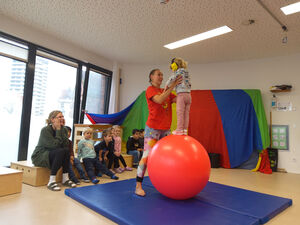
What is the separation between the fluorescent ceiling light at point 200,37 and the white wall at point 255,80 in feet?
4.47

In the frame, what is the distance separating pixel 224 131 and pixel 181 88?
3.19m

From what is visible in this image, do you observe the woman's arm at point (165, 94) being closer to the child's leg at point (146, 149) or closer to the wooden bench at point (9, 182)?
the child's leg at point (146, 149)

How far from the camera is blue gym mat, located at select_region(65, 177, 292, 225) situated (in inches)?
68.7

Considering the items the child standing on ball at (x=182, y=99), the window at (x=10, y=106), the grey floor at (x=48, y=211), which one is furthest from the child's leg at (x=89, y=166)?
the window at (x=10, y=106)

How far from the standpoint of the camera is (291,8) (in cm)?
308

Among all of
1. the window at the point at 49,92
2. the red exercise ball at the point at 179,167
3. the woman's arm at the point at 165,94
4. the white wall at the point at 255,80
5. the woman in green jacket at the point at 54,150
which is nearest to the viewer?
the red exercise ball at the point at 179,167

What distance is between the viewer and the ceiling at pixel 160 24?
320cm

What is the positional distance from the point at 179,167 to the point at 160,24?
263 cm

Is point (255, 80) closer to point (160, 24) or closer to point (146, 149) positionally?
point (160, 24)

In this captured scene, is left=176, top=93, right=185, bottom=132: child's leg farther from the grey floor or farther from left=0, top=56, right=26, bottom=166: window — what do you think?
left=0, top=56, right=26, bottom=166: window

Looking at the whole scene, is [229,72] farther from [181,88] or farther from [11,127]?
[11,127]

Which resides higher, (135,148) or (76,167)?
(135,148)

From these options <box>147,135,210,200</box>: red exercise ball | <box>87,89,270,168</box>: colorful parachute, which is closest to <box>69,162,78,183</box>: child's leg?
<box>147,135,210,200</box>: red exercise ball

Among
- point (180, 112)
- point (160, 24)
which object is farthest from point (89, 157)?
point (160, 24)
